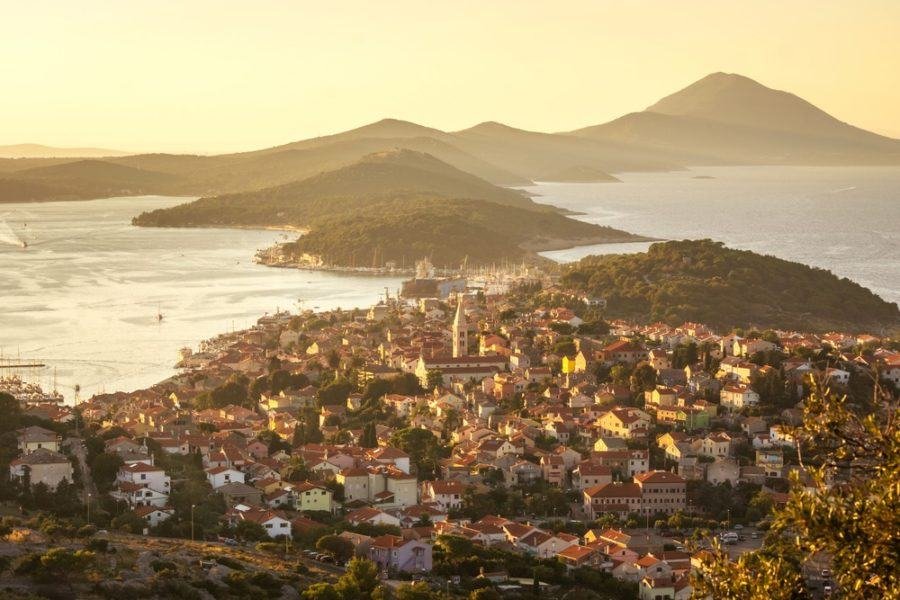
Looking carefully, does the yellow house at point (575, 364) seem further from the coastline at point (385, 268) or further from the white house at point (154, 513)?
the coastline at point (385, 268)

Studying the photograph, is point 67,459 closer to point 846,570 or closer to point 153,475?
point 153,475

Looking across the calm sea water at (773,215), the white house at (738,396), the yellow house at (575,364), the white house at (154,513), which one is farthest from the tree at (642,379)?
the calm sea water at (773,215)

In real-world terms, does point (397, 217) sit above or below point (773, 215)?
below

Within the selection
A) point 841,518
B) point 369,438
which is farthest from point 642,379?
point 841,518

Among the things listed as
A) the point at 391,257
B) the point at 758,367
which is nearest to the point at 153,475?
the point at 758,367

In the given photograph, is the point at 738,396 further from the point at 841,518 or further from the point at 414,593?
the point at 841,518

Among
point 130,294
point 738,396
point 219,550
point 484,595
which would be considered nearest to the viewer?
point 484,595
